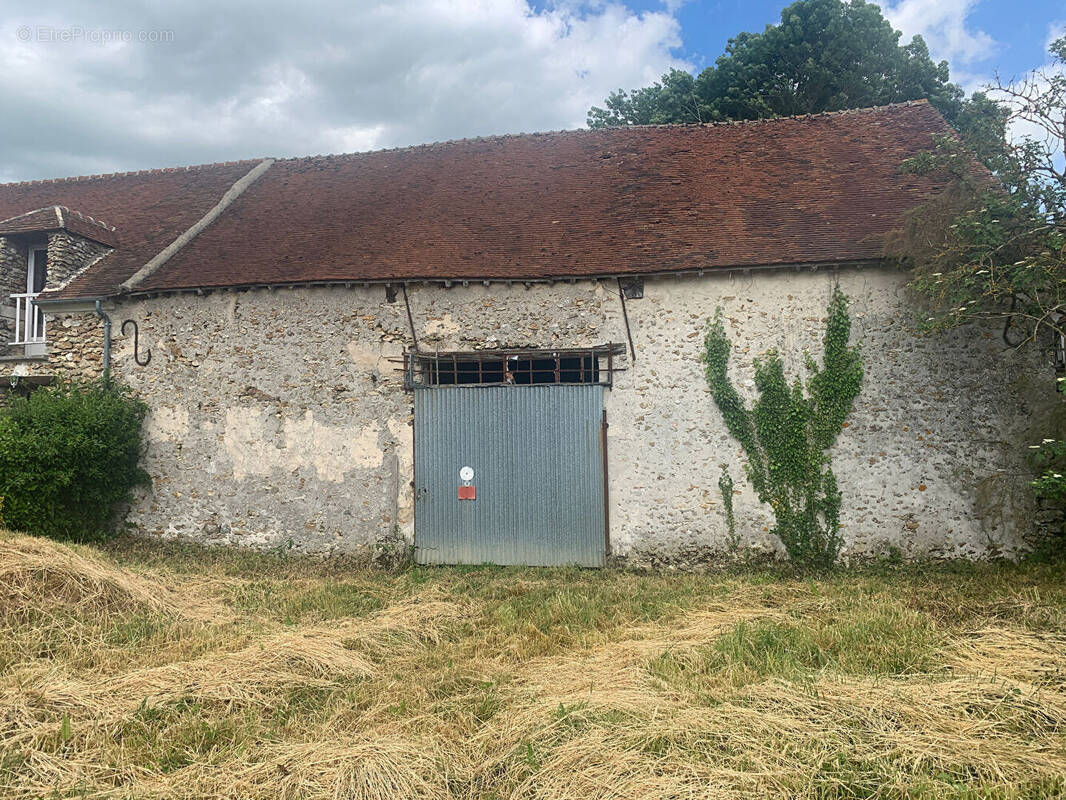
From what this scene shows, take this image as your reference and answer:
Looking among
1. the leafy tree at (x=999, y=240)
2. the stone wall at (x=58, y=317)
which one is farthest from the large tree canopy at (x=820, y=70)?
the stone wall at (x=58, y=317)

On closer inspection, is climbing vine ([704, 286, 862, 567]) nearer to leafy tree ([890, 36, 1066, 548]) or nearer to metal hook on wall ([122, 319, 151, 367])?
leafy tree ([890, 36, 1066, 548])

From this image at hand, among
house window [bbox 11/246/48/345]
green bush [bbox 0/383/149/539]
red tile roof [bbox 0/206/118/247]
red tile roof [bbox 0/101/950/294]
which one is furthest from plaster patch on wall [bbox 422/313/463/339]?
house window [bbox 11/246/48/345]

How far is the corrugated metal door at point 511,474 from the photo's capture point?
8633 mm

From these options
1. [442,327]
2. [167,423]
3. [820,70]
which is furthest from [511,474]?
[820,70]

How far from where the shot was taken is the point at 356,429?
9125mm

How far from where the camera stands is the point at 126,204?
511 inches

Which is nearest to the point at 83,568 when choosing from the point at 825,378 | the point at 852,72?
the point at 825,378

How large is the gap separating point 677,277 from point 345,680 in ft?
20.4

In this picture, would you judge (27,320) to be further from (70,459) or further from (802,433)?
(802,433)

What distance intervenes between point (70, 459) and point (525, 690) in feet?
25.3

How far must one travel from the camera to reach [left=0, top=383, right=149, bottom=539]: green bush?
854 cm

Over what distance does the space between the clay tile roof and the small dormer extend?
0.07 m

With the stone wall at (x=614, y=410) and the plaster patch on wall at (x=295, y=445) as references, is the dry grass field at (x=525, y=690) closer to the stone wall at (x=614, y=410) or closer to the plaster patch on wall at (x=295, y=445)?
the stone wall at (x=614, y=410)

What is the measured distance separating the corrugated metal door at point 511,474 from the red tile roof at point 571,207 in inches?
68.3
